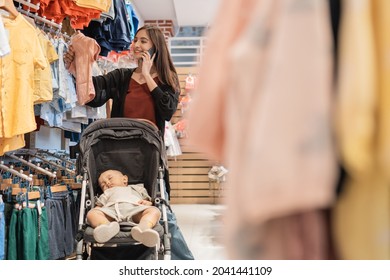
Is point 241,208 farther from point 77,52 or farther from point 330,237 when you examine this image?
point 77,52

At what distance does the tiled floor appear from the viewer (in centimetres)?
367

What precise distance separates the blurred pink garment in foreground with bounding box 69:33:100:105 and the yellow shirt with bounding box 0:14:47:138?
58 cm

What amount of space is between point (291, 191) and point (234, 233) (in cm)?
12

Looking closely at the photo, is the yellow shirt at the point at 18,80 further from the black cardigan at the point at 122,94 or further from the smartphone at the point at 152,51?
the smartphone at the point at 152,51

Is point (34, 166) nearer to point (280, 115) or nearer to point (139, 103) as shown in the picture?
point (139, 103)

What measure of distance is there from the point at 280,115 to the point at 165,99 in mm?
2065

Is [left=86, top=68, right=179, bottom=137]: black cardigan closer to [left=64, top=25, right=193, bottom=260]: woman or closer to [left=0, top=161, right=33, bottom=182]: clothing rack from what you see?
[left=64, top=25, right=193, bottom=260]: woman

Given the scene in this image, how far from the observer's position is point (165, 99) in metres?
2.65

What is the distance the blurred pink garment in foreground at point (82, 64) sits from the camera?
10.3 ft

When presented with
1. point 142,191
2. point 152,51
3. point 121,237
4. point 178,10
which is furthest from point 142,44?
point 178,10

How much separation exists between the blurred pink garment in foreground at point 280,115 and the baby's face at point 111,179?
2.06 meters

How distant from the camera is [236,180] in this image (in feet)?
2.15

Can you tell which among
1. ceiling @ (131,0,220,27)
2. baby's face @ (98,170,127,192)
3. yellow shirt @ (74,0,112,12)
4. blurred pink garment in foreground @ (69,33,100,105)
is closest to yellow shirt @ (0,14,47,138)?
baby's face @ (98,170,127,192)
